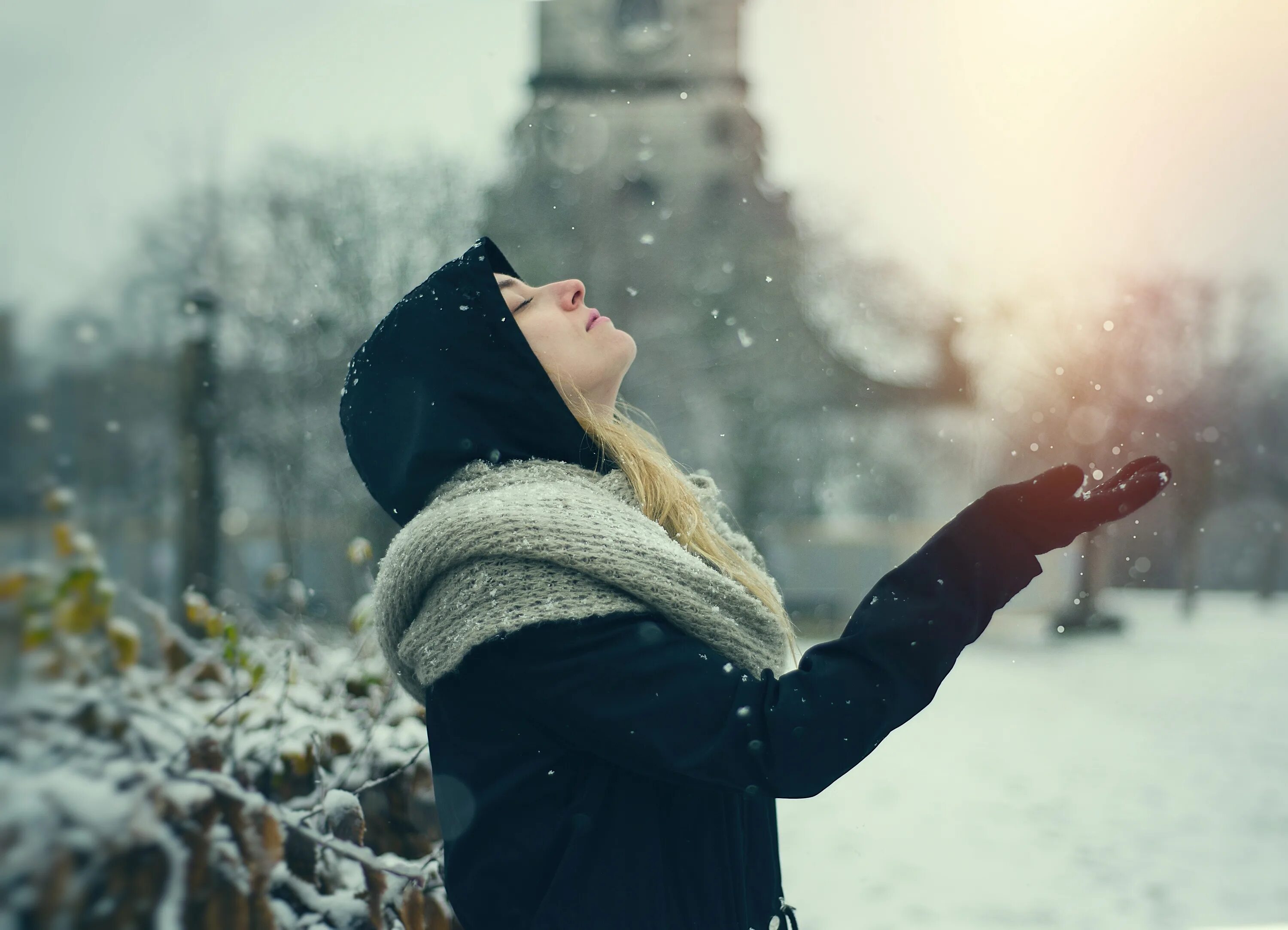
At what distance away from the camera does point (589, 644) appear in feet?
2.61

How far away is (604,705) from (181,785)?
1.16 meters

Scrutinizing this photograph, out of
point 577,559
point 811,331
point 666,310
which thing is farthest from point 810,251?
point 577,559

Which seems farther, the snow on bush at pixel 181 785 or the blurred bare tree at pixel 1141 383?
the blurred bare tree at pixel 1141 383

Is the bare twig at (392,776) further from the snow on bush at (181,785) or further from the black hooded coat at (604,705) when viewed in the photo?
the black hooded coat at (604,705)

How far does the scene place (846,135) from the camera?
13.4 feet

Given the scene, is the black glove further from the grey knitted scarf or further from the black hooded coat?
the grey knitted scarf

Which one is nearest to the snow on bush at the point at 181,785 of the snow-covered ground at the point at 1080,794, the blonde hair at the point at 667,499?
the blonde hair at the point at 667,499

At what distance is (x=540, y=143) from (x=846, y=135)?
1687mm

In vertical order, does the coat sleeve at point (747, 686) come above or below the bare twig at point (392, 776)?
above

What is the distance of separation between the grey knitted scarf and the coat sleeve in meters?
0.03

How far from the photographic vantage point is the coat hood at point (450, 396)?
951 millimetres

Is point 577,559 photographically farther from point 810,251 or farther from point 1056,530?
point 810,251

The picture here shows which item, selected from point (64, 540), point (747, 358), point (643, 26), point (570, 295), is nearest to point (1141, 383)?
point (747, 358)

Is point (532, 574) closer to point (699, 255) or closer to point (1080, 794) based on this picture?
point (699, 255)
